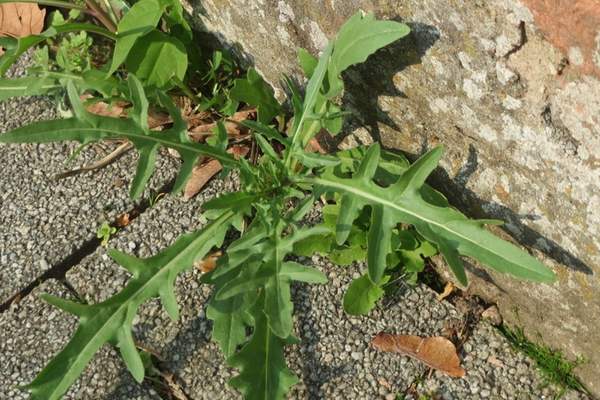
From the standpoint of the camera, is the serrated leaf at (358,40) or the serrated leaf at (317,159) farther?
the serrated leaf at (317,159)

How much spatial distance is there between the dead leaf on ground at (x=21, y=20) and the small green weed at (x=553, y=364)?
202 cm

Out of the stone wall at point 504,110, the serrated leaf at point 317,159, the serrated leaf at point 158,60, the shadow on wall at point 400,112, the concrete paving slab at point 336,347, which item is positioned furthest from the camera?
the serrated leaf at point 158,60

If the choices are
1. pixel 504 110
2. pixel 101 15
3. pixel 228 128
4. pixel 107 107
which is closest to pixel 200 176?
pixel 228 128

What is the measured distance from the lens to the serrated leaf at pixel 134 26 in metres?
2.51

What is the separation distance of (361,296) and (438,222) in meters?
0.45

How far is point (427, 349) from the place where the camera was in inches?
93.7

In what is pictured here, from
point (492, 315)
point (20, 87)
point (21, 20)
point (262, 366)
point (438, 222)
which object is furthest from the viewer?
point (21, 20)

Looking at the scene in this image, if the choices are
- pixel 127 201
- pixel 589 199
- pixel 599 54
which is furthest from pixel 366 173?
pixel 127 201

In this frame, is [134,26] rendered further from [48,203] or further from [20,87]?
[48,203]

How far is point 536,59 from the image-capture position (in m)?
1.77

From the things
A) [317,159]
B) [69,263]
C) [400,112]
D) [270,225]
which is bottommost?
[69,263]

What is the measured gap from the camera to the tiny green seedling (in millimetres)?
2641

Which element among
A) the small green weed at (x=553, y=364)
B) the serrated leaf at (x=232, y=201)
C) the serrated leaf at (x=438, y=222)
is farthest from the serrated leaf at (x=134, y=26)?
the small green weed at (x=553, y=364)

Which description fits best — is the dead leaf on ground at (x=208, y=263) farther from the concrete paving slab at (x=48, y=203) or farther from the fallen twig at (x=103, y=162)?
the fallen twig at (x=103, y=162)
